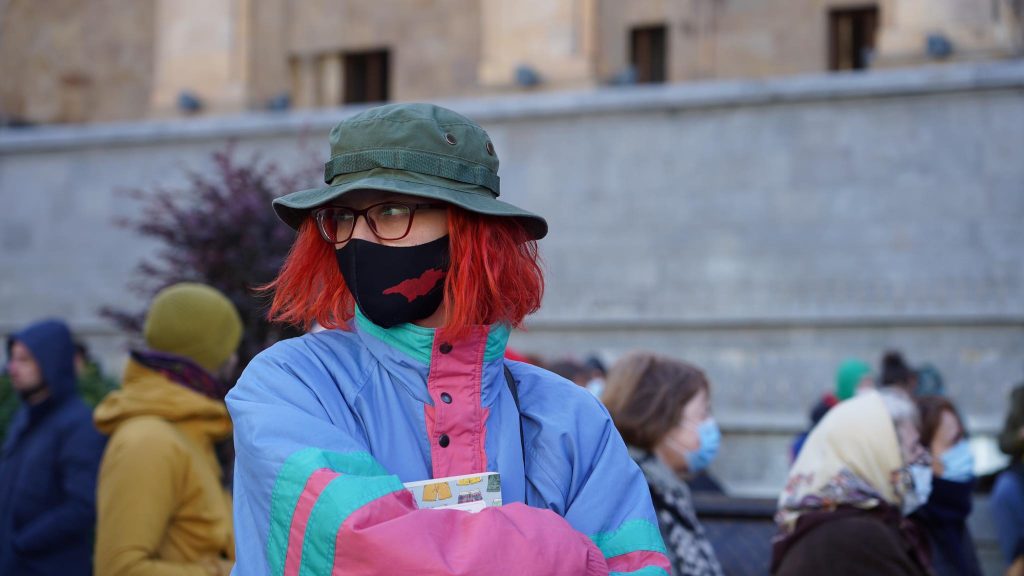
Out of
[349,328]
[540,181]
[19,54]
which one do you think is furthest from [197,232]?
[19,54]

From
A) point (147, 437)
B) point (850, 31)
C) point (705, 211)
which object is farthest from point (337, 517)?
point (850, 31)

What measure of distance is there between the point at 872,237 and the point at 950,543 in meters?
8.38

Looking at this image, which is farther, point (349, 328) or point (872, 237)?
point (872, 237)

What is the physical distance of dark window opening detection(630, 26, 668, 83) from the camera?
66.2 ft

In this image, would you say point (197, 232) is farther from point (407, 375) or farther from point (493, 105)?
point (493, 105)

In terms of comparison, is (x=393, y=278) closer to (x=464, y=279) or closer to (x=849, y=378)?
(x=464, y=279)

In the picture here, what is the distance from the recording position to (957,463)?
19.0 ft

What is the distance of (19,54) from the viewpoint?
22.6 metres

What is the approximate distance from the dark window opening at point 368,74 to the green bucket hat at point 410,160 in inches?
774

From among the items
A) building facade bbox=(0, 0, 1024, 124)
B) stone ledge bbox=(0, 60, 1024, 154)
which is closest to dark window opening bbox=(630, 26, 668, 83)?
building facade bbox=(0, 0, 1024, 124)

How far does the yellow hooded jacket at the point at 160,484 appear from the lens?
4145 millimetres

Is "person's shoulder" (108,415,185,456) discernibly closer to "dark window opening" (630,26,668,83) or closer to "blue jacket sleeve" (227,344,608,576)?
"blue jacket sleeve" (227,344,608,576)

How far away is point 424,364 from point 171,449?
210 centimetres

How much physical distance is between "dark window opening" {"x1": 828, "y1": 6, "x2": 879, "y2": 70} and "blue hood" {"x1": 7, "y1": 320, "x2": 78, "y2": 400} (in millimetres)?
15728
